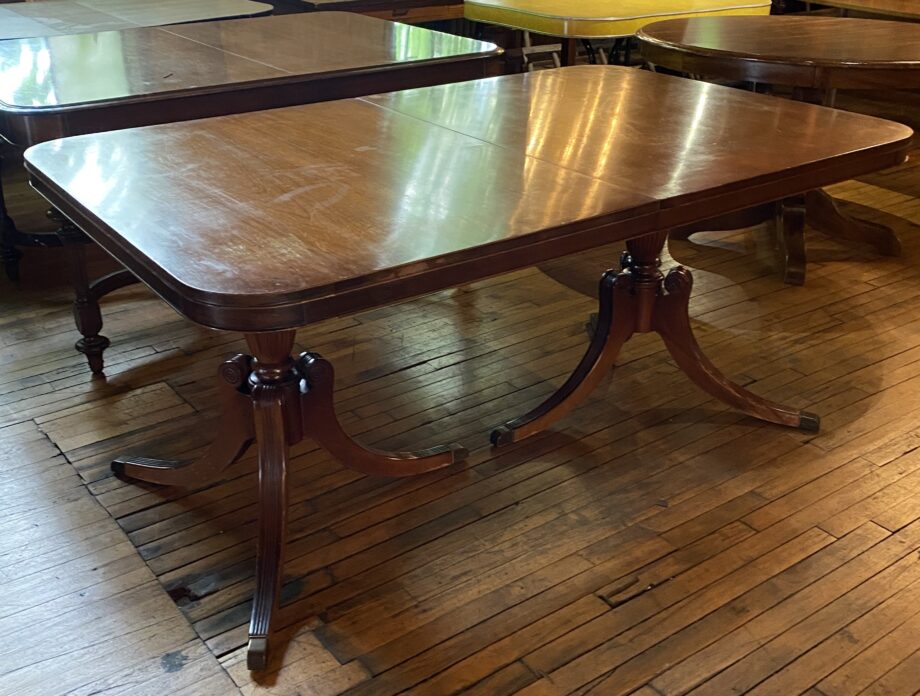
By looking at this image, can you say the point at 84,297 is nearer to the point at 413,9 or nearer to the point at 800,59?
the point at 800,59

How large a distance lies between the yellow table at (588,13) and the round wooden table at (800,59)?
13 centimetres

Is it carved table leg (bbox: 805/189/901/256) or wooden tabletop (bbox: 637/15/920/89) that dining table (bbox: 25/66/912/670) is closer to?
wooden tabletop (bbox: 637/15/920/89)

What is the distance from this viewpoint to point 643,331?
204cm

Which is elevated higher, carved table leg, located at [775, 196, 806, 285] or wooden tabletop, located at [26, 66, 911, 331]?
wooden tabletop, located at [26, 66, 911, 331]

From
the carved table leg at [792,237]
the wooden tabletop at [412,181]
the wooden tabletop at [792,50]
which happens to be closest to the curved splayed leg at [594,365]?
the wooden tabletop at [412,181]

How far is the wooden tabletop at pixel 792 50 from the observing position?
2498 millimetres

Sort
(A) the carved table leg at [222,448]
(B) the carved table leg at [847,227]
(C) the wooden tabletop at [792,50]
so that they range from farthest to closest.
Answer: (B) the carved table leg at [847,227] < (C) the wooden tabletop at [792,50] < (A) the carved table leg at [222,448]

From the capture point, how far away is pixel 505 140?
177 centimetres

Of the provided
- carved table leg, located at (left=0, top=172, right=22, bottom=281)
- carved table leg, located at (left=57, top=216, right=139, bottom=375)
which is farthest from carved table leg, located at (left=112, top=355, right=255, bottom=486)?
carved table leg, located at (left=0, top=172, right=22, bottom=281)

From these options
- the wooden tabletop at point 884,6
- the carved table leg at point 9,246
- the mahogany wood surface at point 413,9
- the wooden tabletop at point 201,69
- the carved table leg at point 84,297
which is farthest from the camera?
the mahogany wood surface at point 413,9

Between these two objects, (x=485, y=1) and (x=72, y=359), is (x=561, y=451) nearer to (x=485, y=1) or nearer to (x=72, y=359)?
(x=72, y=359)

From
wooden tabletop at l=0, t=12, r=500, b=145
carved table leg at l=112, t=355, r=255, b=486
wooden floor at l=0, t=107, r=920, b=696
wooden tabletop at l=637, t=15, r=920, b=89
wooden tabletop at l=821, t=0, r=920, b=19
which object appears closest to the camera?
wooden floor at l=0, t=107, r=920, b=696

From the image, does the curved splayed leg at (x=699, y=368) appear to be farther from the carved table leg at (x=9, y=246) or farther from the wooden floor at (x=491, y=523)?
the carved table leg at (x=9, y=246)

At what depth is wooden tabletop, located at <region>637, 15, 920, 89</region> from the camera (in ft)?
8.20
